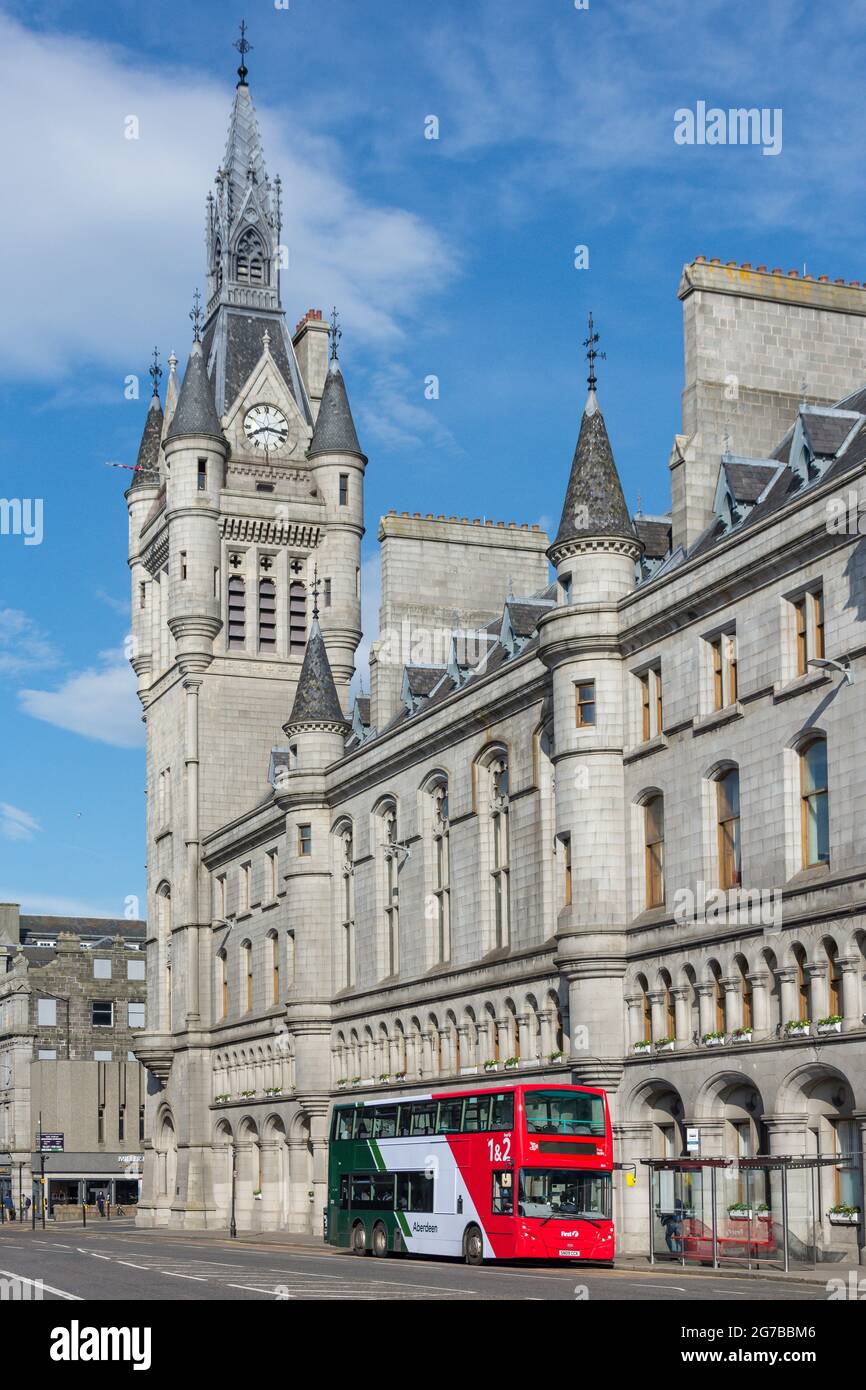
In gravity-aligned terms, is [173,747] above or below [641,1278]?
above

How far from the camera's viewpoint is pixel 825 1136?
3909cm

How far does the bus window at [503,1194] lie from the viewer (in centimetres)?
3931

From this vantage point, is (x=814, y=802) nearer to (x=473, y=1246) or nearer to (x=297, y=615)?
(x=473, y=1246)

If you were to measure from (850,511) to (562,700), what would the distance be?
1176cm

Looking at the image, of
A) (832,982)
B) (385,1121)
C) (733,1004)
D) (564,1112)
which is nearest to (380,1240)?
(385,1121)

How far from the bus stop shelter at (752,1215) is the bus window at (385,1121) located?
606 centimetres

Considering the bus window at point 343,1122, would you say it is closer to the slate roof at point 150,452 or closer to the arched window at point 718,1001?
the arched window at point 718,1001

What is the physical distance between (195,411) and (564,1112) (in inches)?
1992

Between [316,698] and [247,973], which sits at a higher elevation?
[316,698]

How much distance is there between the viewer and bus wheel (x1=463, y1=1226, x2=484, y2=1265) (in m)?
40.6

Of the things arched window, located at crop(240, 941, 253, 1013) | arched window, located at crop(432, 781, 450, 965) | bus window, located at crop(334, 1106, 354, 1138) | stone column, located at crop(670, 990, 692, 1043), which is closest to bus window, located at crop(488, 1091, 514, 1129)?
stone column, located at crop(670, 990, 692, 1043)

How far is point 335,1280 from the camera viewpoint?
33562 mm

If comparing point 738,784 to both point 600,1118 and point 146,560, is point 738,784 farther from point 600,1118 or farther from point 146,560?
point 146,560
